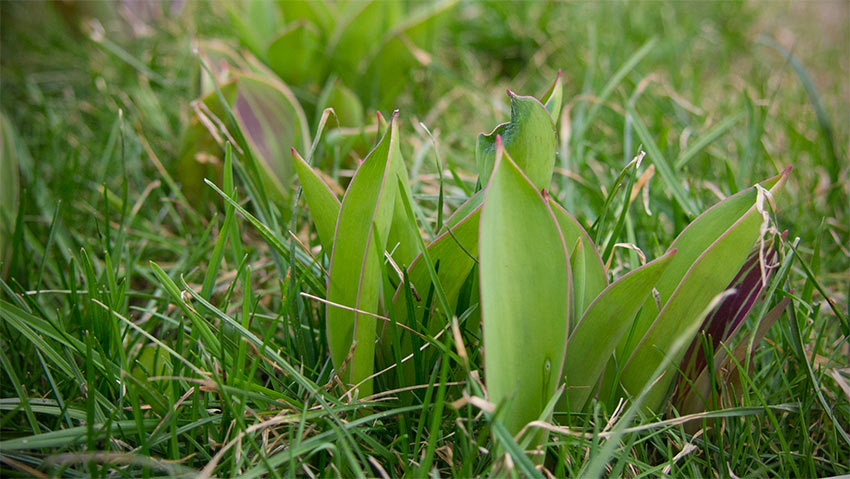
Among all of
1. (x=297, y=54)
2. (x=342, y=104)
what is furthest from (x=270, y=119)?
(x=297, y=54)

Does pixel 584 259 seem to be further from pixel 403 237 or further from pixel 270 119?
pixel 270 119

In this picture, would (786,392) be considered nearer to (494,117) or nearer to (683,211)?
(683,211)

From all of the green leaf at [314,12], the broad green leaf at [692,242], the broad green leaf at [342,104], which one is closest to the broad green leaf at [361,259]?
the broad green leaf at [692,242]

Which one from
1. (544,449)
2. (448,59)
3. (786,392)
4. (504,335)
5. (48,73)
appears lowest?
(786,392)

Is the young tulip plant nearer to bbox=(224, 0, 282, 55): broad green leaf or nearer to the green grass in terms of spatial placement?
the green grass

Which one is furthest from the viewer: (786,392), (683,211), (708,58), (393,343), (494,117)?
(708,58)

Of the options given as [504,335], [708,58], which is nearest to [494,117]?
[708,58]
